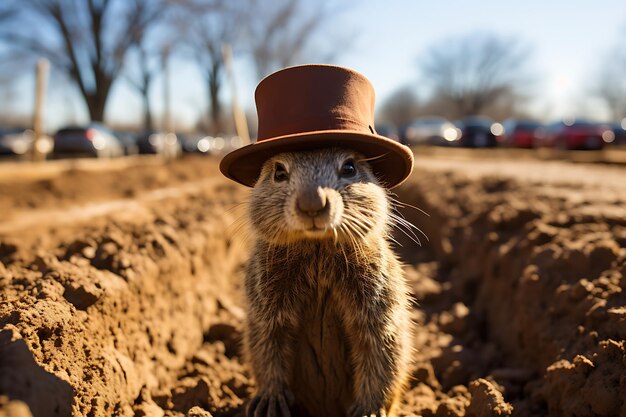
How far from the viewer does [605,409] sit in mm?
2188

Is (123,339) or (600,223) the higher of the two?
(600,223)

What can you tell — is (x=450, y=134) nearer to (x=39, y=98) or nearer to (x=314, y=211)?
(x=39, y=98)

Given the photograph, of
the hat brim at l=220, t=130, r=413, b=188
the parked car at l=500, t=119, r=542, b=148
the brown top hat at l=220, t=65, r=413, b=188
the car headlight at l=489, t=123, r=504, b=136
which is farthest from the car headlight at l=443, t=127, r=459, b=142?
the brown top hat at l=220, t=65, r=413, b=188

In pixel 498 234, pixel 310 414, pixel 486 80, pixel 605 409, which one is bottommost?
pixel 310 414

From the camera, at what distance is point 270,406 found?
2.42 metres

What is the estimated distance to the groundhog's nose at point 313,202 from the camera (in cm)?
210

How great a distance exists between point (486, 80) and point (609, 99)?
1551 centimetres

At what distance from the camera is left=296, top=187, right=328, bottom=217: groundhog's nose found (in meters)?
2.10

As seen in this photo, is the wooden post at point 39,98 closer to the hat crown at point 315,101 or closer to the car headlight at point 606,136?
A: the hat crown at point 315,101

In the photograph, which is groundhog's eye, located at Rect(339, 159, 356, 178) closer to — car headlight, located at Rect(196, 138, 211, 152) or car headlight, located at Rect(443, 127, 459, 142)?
car headlight, located at Rect(443, 127, 459, 142)

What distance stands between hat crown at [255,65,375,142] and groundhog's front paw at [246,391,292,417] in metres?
1.35

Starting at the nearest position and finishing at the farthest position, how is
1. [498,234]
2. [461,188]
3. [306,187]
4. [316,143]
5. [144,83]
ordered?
[306,187]
[316,143]
[498,234]
[461,188]
[144,83]

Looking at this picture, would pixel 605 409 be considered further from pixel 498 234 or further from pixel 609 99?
pixel 609 99

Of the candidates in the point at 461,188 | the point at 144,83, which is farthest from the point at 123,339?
the point at 144,83
